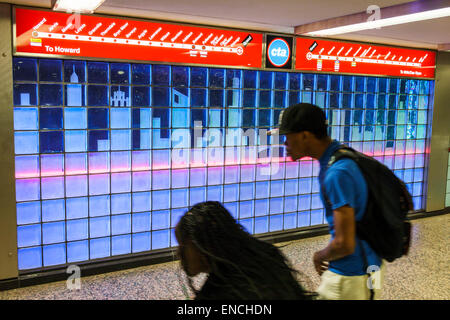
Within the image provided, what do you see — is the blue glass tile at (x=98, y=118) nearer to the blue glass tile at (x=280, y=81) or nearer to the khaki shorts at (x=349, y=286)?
the blue glass tile at (x=280, y=81)

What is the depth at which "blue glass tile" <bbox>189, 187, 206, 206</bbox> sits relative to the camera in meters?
4.14

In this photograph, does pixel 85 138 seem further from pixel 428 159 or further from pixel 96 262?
pixel 428 159

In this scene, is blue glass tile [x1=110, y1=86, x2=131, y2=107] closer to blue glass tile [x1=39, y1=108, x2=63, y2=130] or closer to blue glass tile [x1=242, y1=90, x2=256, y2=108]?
blue glass tile [x1=39, y1=108, x2=63, y2=130]

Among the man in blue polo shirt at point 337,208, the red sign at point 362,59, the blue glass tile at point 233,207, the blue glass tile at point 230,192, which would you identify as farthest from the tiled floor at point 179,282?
the red sign at point 362,59

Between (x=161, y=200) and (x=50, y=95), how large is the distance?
1.34 m

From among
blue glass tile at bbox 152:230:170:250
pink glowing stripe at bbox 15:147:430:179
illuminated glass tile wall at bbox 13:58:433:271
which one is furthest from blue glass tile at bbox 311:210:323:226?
blue glass tile at bbox 152:230:170:250

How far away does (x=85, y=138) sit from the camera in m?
3.54

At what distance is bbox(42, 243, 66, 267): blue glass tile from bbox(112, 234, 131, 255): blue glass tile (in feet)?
1.40

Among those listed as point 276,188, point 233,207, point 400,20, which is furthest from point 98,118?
point 400,20

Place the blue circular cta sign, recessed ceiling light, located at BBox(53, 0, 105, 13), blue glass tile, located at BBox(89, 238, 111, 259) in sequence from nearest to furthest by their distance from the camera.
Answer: recessed ceiling light, located at BBox(53, 0, 105, 13), blue glass tile, located at BBox(89, 238, 111, 259), the blue circular cta sign

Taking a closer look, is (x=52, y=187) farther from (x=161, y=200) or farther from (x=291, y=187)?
(x=291, y=187)

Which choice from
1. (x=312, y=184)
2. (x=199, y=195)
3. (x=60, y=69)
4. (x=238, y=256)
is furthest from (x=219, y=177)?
(x=238, y=256)
